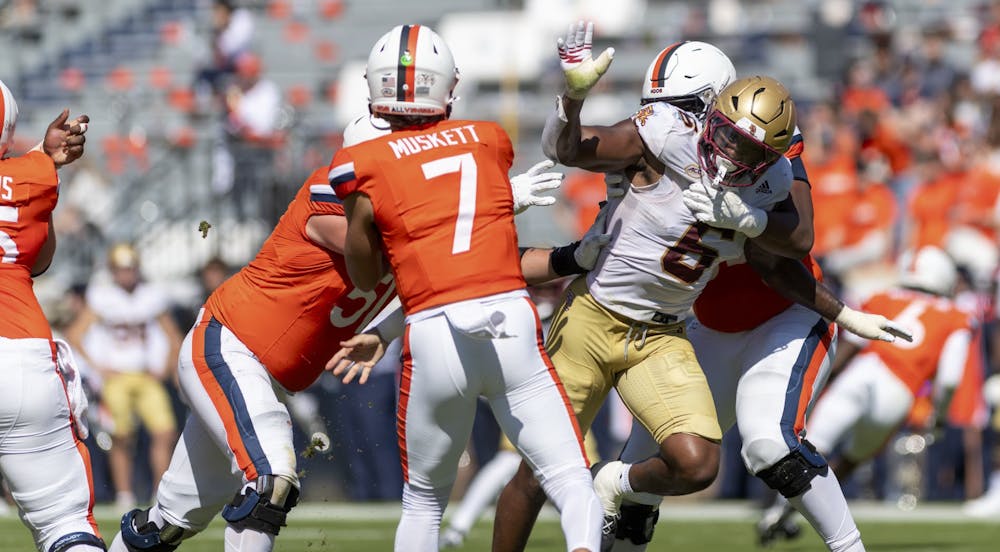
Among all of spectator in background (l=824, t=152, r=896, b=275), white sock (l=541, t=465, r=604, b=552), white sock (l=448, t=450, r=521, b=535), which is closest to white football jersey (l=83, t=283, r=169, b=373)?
white sock (l=448, t=450, r=521, b=535)

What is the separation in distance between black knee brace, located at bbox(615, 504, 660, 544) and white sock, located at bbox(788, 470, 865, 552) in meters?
0.60

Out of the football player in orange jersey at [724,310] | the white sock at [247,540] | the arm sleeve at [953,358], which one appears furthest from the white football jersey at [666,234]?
the arm sleeve at [953,358]

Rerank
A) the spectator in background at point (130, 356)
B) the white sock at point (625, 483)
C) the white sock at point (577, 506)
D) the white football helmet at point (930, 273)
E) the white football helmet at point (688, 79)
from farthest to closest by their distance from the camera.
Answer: the spectator in background at point (130, 356), the white football helmet at point (930, 273), the white football helmet at point (688, 79), the white sock at point (625, 483), the white sock at point (577, 506)

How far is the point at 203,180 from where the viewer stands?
573 inches

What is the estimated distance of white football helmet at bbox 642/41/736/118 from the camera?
5902 mm

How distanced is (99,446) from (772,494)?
17.3 ft

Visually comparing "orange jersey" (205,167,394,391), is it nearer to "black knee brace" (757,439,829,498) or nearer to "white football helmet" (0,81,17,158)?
"white football helmet" (0,81,17,158)

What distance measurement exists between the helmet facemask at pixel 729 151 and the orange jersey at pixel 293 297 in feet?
4.18

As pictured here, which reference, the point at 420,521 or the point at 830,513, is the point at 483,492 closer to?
the point at 830,513

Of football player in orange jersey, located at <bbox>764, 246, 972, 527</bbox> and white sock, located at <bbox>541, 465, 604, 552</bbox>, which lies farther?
football player in orange jersey, located at <bbox>764, 246, 972, 527</bbox>

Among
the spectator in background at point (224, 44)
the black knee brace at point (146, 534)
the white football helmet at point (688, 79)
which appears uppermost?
the white football helmet at point (688, 79)

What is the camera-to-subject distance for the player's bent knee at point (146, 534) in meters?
5.70

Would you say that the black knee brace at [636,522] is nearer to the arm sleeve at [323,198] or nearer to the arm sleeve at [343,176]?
the arm sleeve at [323,198]

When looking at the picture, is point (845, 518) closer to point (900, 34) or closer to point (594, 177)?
point (594, 177)
